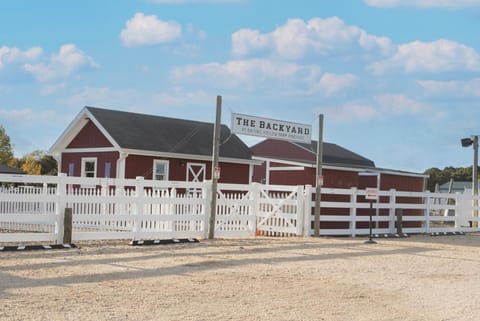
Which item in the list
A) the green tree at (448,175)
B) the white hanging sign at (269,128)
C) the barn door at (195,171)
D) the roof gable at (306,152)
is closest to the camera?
the white hanging sign at (269,128)

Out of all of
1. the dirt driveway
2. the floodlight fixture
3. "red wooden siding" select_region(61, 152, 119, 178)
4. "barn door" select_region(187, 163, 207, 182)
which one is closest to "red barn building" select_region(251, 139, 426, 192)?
"barn door" select_region(187, 163, 207, 182)

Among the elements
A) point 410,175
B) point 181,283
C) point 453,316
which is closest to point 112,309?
point 181,283

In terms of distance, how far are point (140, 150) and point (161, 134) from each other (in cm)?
271

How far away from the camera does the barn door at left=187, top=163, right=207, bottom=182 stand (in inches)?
1076

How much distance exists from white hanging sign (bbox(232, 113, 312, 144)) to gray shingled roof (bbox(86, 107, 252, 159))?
3487 millimetres

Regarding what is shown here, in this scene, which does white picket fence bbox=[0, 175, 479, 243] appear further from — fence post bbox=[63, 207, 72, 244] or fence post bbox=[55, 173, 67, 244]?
fence post bbox=[63, 207, 72, 244]

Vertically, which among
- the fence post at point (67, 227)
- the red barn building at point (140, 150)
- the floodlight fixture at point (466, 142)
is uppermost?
the floodlight fixture at point (466, 142)

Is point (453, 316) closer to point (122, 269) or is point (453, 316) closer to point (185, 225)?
point (122, 269)

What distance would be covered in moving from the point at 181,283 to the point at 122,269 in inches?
70.2

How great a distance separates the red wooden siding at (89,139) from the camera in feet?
87.4

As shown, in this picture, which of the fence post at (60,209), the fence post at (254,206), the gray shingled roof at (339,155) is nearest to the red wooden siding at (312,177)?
the fence post at (254,206)

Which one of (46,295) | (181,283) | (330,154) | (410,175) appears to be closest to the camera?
(46,295)

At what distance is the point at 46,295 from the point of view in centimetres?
895

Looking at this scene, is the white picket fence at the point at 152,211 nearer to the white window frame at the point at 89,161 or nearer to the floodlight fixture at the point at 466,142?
the white window frame at the point at 89,161
